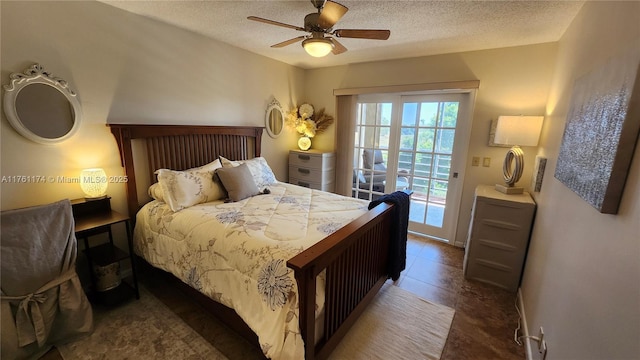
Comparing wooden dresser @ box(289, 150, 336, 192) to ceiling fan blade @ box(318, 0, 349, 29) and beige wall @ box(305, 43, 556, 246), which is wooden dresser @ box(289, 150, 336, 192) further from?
ceiling fan blade @ box(318, 0, 349, 29)

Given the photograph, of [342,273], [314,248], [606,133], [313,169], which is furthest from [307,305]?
[313,169]

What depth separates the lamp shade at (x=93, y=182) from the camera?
193 cm

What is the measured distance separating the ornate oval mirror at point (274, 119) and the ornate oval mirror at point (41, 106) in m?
1.96

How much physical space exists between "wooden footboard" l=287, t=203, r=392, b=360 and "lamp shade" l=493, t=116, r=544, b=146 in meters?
1.39

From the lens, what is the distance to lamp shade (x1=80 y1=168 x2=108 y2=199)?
6.32 ft

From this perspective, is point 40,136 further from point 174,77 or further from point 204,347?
point 204,347

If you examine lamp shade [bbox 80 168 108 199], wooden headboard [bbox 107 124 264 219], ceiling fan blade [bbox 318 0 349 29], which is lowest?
lamp shade [bbox 80 168 108 199]

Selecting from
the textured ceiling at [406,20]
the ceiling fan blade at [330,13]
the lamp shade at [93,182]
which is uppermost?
the textured ceiling at [406,20]

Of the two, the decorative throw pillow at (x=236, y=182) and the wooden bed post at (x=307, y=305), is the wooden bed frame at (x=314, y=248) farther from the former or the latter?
the decorative throw pillow at (x=236, y=182)

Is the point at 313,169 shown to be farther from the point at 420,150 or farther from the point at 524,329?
the point at 524,329

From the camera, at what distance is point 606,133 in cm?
98

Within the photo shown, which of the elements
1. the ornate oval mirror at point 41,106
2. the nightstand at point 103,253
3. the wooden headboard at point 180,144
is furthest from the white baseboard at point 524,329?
the ornate oval mirror at point 41,106

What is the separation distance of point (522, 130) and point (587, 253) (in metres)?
1.65

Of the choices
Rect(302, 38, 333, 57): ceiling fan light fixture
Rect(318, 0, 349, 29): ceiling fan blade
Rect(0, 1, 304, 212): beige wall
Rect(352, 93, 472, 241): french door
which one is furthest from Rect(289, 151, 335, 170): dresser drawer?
Rect(318, 0, 349, 29): ceiling fan blade
